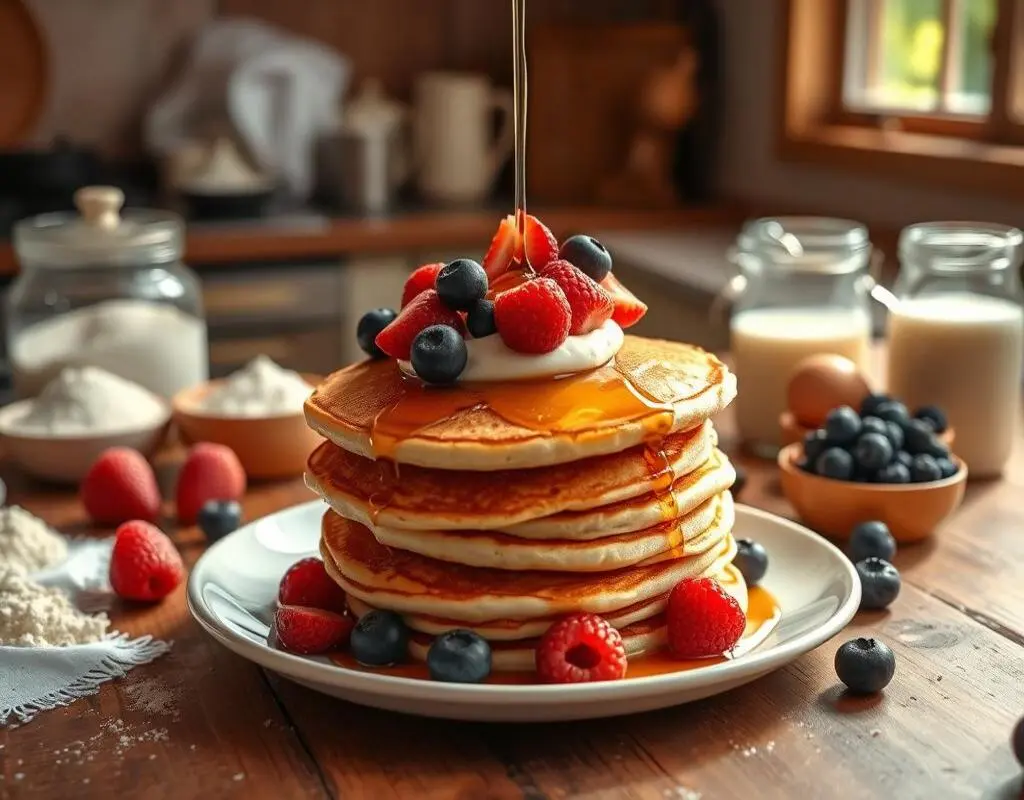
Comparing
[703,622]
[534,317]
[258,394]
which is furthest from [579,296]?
[258,394]

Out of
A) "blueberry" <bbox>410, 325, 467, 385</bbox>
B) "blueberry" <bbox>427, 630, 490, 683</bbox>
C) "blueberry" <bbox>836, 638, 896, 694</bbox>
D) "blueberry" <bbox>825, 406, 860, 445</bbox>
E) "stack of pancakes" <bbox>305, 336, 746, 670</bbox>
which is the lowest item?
"blueberry" <bbox>836, 638, 896, 694</bbox>

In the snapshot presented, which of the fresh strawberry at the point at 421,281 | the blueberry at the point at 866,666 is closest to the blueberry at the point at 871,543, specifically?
the blueberry at the point at 866,666

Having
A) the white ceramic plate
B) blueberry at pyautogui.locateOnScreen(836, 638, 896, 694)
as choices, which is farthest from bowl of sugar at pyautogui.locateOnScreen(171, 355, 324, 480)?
blueberry at pyautogui.locateOnScreen(836, 638, 896, 694)

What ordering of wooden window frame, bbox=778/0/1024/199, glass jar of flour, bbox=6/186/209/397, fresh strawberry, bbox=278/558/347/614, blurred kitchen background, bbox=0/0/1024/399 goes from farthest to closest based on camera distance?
blurred kitchen background, bbox=0/0/1024/399 < wooden window frame, bbox=778/0/1024/199 < glass jar of flour, bbox=6/186/209/397 < fresh strawberry, bbox=278/558/347/614

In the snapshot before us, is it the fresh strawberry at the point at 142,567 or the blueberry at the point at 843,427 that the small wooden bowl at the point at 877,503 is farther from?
the fresh strawberry at the point at 142,567

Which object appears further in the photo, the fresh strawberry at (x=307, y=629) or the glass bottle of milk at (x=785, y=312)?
the glass bottle of milk at (x=785, y=312)

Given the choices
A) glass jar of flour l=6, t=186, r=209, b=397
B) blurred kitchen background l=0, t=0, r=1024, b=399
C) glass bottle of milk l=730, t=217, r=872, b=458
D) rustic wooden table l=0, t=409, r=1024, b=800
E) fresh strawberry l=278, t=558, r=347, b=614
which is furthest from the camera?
blurred kitchen background l=0, t=0, r=1024, b=399

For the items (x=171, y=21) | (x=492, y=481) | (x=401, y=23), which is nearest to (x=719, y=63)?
(x=401, y=23)

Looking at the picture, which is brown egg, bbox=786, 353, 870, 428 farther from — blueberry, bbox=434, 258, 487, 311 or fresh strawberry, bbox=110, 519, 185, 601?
fresh strawberry, bbox=110, 519, 185, 601
